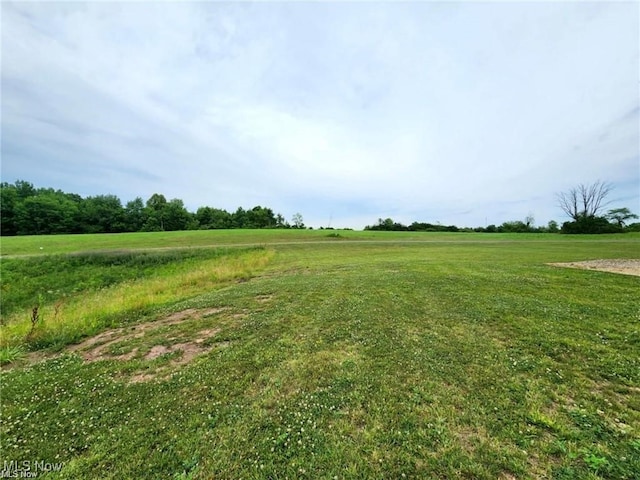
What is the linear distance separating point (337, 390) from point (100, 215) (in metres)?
114

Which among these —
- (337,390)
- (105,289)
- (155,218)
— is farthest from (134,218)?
(337,390)

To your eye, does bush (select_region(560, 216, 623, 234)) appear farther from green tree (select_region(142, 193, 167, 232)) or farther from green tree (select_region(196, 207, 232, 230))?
green tree (select_region(142, 193, 167, 232))

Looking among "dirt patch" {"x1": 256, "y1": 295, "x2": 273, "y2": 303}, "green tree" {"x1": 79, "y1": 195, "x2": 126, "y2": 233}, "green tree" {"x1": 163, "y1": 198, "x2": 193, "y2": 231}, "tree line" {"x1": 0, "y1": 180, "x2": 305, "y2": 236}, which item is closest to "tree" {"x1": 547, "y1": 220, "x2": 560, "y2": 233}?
"tree line" {"x1": 0, "y1": 180, "x2": 305, "y2": 236}

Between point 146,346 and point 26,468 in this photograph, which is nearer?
point 26,468

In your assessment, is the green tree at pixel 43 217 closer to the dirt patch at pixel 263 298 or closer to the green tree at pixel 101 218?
the green tree at pixel 101 218

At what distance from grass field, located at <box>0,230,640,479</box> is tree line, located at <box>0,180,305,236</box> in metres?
103

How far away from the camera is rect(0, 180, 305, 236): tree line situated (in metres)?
77.6

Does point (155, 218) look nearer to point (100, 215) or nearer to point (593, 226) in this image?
point (100, 215)

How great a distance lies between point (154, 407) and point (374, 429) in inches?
138

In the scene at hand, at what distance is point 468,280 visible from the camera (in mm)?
12609

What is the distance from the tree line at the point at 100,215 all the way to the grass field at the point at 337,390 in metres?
103


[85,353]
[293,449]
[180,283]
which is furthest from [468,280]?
[180,283]

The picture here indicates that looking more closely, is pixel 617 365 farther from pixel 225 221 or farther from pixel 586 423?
pixel 225 221

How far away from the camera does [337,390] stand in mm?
4539
